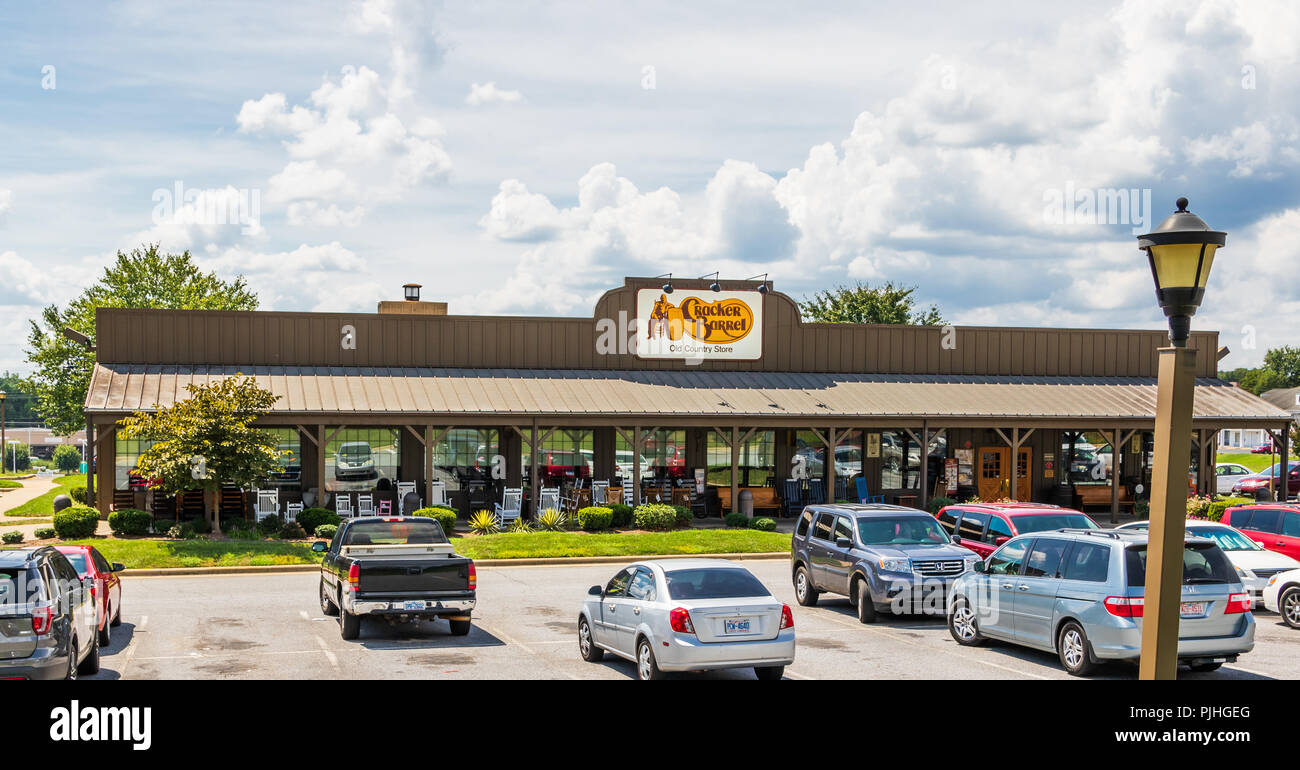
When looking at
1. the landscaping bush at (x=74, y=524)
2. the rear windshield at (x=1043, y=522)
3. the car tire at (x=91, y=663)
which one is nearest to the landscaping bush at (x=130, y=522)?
the landscaping bush at (x=74, y=524)

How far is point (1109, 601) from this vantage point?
12734 mm

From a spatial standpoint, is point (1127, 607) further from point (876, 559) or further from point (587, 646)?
point (587, 646)

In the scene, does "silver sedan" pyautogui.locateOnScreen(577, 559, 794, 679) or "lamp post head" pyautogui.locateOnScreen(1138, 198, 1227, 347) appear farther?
"silver sedan" pyautogui.locateOnScreen(577, 559, 794, 679)

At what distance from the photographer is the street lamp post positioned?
242 inches

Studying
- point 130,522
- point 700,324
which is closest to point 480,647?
point 130,522

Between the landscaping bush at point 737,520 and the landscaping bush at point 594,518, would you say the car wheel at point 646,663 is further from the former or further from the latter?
the landscaping bush at point 737,520

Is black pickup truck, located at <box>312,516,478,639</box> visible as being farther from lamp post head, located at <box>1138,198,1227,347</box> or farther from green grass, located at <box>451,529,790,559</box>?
lamp post head, located at <box>1138,198,1227,347</box>

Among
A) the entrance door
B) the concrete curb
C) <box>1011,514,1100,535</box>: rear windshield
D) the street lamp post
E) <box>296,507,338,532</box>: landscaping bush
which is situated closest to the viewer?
the street lamp post

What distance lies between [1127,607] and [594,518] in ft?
61.6

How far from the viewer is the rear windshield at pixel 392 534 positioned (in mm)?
17781

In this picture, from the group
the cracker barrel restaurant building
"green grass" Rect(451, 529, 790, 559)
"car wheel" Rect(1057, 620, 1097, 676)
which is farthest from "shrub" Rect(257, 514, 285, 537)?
"car wheel" Rect(1057, 620, 1097, 676)

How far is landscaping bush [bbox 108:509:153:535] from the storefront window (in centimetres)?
576

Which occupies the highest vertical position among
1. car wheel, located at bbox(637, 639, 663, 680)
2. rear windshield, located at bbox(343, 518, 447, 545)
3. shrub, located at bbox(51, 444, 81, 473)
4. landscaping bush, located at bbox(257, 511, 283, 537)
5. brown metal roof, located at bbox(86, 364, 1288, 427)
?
brown metal roof, located at bbox(86, 364, 1288, 427)
